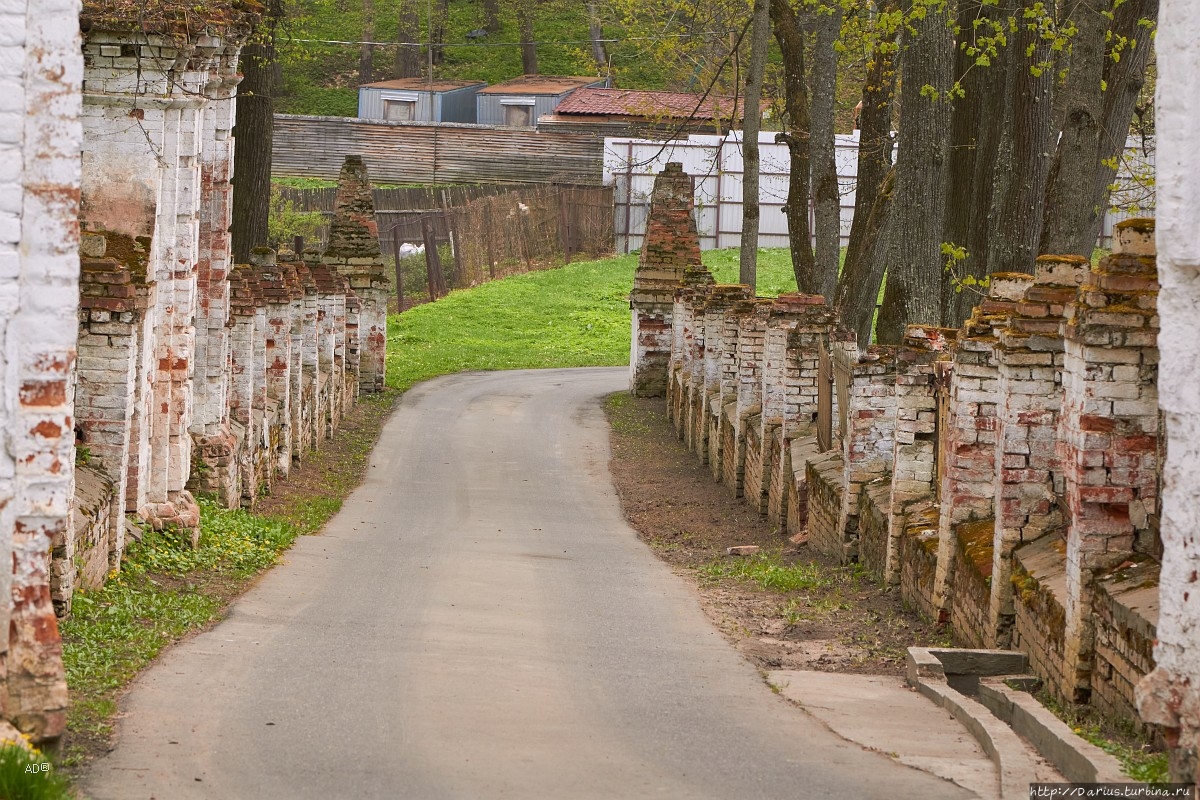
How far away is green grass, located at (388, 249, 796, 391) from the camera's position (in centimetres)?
3569

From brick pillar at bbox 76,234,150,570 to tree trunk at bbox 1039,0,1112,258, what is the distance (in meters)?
8.03

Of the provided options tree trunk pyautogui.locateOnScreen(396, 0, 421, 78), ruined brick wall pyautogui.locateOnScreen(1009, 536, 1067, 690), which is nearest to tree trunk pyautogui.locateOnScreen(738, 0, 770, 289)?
ruined brick wall pyautogui.locateOnScreen(1009, 536, 1067, 690)

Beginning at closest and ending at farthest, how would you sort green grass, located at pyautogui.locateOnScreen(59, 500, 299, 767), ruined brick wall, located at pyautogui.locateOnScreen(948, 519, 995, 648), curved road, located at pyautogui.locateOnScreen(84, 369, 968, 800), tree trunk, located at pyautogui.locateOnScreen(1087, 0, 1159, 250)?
1. curved road, located at pyautogui.locateOnScreen(84, 369, 968, 800)
2. green grass, located at pyautogui.locateOnScreen(59, 500, 299, 767)
3. ruined brick wall, located at pyautogui.locateOnScreen(948, 519, 995, 648)
4. tree trunk, located at pyautogui.locateOnScreen(1087, 0, 1159, 250)

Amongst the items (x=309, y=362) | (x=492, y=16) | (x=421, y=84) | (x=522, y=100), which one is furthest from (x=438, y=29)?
(x=309, y=362)

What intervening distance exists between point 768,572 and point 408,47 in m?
47.5

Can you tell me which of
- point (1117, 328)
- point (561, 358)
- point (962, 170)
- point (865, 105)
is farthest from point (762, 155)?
point (1117, 328)

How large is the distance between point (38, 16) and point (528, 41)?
5017cm

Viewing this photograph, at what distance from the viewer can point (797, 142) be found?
856 inches

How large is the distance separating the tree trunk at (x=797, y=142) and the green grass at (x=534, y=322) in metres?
11.6

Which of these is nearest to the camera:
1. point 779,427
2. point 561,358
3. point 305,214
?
point 779,427

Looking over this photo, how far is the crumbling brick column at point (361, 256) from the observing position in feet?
99.4

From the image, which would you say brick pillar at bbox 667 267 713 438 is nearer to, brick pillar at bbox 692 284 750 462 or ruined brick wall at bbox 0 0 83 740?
brick pillar at bbox 692 284 750 462

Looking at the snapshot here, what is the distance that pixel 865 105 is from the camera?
20.6m

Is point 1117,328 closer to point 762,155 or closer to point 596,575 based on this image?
point 596,575
